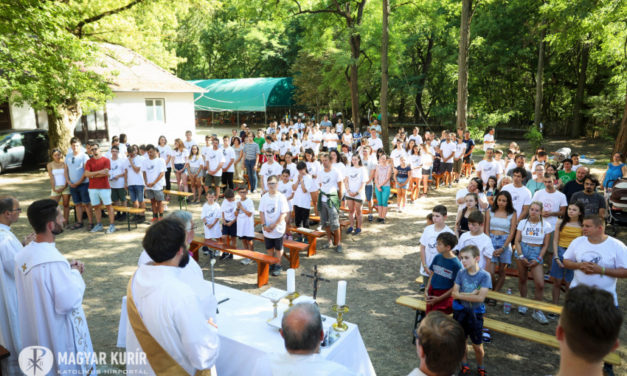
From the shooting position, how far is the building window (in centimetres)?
2300

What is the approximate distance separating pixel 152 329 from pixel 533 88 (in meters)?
32.1

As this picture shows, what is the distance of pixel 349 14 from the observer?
2009cm

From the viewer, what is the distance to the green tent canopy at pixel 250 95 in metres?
36.0

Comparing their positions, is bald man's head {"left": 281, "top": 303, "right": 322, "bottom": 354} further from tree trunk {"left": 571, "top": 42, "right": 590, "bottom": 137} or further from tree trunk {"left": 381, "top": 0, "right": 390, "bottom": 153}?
tree trunk {"left": 571, "top": 42, "right": 590, "bottom": 137}

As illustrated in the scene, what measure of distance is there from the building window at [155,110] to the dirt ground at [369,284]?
1281cm

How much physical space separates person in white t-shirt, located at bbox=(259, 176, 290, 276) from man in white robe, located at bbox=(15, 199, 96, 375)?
12.7ft

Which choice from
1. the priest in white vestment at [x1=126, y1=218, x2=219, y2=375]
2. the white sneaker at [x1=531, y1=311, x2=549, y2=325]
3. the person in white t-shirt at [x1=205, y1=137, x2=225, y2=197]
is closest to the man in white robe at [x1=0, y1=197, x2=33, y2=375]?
the priest in white vestment at [x1=126, y1=218, x2=219, y2=375]

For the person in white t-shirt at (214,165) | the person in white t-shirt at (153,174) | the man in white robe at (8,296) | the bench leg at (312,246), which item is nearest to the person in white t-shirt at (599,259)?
the bench leg at (312,246)

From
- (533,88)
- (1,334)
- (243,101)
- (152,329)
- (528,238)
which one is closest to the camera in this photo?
(152,329)

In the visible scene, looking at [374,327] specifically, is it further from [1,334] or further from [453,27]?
[453,27]

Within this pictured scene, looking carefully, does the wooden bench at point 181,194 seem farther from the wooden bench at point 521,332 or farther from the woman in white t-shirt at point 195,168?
the wooden bench at point 521,332

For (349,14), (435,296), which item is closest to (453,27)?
(349,14)

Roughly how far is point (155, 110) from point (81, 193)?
1458 centimetres

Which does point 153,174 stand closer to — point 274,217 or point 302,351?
point 274,217
